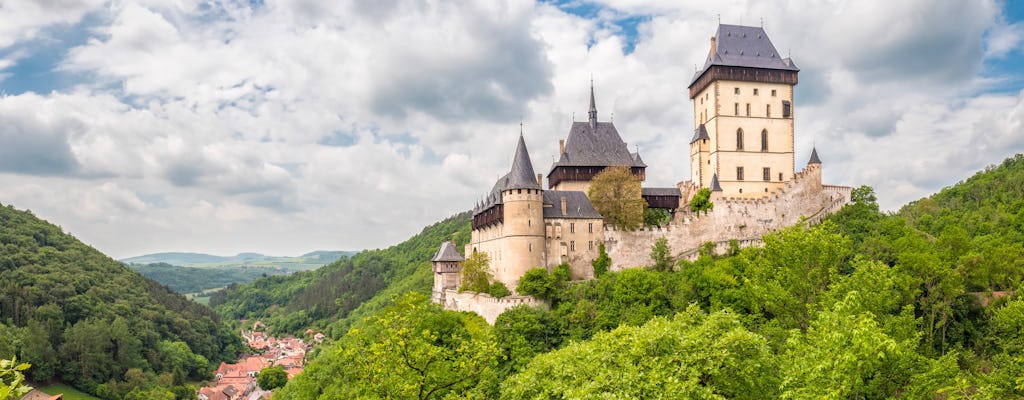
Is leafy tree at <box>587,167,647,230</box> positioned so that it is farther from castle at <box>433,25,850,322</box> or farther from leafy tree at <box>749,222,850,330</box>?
leafy tree at <box>749,222,850,330</box>

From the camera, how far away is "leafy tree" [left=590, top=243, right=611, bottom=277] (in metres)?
44.9

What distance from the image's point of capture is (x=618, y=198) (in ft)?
155

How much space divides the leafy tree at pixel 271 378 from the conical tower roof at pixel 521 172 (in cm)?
5744

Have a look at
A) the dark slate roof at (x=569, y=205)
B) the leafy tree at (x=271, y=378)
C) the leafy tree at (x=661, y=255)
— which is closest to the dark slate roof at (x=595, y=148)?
the dark slate roof at (x=569, y=205)

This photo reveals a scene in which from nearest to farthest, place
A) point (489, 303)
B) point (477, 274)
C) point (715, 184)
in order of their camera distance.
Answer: point (489, 303) < point (477, 274) < point (715, 184)

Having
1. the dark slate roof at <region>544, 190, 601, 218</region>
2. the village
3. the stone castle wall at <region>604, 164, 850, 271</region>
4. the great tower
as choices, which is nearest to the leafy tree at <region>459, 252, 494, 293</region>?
the dark slate roof at <region>544, 190, 601, 218</region>

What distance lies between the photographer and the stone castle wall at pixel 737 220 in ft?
151

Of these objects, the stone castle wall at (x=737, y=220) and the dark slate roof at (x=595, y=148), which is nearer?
the stone castle wall at (x=737, y=220)

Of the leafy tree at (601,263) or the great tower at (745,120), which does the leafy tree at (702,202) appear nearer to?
the great tower at (745,120)

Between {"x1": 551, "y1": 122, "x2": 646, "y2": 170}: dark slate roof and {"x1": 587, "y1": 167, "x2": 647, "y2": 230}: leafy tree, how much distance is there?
244 centimetres

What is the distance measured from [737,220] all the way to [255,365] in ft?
265

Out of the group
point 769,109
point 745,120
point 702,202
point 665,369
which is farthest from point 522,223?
point 665,369

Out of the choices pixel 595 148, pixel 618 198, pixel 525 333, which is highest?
pixel 595 148

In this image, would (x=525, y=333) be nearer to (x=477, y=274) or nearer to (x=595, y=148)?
(x=477, y=274)
